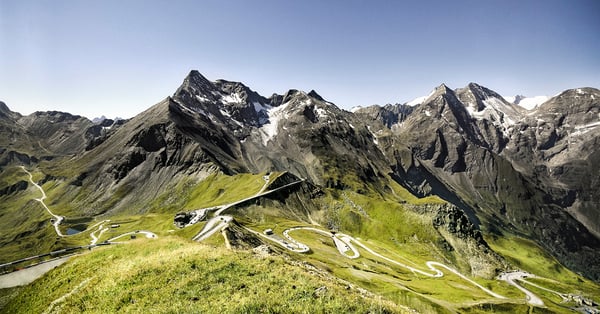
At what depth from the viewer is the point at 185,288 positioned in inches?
891

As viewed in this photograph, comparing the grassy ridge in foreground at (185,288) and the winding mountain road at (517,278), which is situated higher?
the grassy ridge in foreground at (185,288)

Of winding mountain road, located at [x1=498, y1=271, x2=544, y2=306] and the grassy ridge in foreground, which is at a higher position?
the grassy ridge in foreground

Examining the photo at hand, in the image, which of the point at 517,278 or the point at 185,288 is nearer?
the point at 185,288

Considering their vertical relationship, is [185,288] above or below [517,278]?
above

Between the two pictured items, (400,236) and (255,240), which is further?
(400,236)

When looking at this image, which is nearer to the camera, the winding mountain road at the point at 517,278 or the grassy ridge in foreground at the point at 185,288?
the grassy ridge in foreground at the point at 185,288

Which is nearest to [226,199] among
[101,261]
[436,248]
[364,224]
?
[364,224]

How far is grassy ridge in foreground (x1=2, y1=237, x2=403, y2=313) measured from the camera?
20547mm

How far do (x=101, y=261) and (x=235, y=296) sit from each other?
53.4 ft

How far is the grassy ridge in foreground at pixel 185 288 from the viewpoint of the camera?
20547 millimetres

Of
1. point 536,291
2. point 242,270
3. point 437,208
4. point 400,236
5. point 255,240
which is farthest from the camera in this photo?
point 437,208

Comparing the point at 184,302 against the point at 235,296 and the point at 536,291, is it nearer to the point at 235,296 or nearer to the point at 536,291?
the point at 235,296

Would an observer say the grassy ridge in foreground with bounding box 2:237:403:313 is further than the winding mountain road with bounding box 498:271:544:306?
No

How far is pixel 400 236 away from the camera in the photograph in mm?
186125
